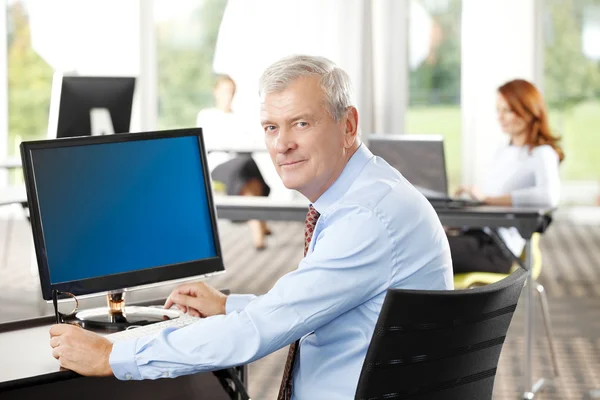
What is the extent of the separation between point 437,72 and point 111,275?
6.66m

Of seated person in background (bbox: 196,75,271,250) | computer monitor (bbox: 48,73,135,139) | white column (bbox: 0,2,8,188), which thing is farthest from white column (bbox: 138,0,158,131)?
computer monitor (bbox: 48,73,135,139)

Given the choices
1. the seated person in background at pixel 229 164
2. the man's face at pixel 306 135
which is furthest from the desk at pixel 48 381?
the seated person in background at pixel 229 164

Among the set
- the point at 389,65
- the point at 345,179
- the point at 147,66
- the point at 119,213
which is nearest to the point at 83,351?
the point at 119,213

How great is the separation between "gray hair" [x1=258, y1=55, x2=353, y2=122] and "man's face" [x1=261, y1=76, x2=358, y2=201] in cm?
1

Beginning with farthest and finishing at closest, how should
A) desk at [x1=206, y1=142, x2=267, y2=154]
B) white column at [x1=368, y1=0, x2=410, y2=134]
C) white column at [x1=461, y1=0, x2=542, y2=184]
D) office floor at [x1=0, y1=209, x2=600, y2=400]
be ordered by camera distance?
white column at [x1=368, y1=0, x2=410, y2=134]
white column at [x1=461, y1=0, x2=542, y2=184]
desk at [x1=206, y1=142, x2=267, y2=154]
office floor at [x1=0, y1=209, x2=600, y2=400]

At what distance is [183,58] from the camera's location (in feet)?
29.1

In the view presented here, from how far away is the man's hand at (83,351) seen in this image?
1.77 metres

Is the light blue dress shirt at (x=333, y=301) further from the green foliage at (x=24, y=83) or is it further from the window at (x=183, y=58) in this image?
the green foliage at (x=24, y=83)

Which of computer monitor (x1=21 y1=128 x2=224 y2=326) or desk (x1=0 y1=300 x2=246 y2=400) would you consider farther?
computer monitor (x1=21 y1=128 x2=224 y2=326)

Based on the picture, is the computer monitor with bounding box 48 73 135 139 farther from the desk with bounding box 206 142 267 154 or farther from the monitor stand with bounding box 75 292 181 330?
the desk with bounding box 206 142 267 154

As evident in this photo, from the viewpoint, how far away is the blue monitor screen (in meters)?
2.11

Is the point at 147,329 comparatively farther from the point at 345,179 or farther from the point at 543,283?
the point at 543,283

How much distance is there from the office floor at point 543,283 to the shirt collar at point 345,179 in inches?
82.6

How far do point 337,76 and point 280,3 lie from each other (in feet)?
21.8
